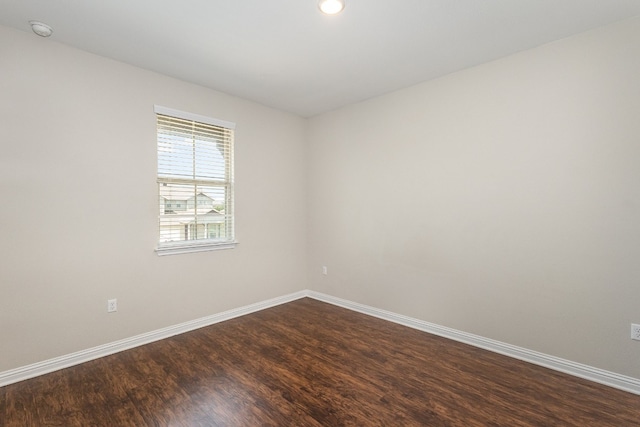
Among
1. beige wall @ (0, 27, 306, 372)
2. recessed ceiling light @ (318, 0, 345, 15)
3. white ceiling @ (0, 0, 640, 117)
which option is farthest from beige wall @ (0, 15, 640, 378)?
recessed ceiling light @ (318, 0, 345, 15)

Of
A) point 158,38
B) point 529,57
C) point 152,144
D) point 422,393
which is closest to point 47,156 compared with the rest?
point 152,144

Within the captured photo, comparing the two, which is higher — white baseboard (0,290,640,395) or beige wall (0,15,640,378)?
beige wall (0,15,640,378)

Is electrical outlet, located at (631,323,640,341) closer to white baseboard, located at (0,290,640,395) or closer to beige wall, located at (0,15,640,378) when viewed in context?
beige wall, located at (0,15,640,378)

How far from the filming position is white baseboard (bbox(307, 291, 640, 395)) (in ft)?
6.91

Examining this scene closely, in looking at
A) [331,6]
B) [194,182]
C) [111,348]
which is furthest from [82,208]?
[331,6]

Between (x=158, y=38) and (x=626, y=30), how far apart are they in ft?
11.3

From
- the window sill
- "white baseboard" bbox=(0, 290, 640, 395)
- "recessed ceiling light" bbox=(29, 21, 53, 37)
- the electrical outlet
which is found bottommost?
"white baseboard" bbox=(0, 290, 640, 395)

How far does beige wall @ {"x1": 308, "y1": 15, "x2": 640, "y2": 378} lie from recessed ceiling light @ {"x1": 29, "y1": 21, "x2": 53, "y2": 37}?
115 inches

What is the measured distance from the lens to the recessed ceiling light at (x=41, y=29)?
6.89ft

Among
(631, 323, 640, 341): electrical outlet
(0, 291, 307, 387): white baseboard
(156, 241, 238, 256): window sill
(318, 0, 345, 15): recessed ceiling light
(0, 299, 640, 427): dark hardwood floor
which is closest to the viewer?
(0, 299, 640, 427): dark hardwood floor

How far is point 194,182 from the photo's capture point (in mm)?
3170

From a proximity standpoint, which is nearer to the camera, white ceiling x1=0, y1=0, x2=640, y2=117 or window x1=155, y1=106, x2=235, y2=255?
white ceiling x1=0, y1=0, x2=640, y2=117

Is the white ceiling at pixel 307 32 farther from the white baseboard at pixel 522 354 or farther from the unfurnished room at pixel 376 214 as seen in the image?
the white baseboard at pixel 522 354

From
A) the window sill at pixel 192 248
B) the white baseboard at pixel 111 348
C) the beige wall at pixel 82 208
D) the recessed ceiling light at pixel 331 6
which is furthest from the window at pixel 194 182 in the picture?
the recessed ceiling light at pixel 331 6
